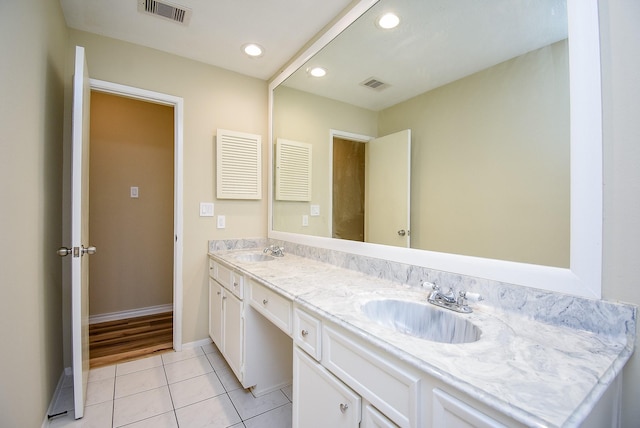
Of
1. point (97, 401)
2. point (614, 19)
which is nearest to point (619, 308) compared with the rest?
point (614, 19)

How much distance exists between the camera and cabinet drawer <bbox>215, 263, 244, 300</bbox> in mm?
1791

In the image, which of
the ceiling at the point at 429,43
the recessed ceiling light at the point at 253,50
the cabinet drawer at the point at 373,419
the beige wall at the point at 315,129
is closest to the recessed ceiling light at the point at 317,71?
the ceiling at the point at 429,43

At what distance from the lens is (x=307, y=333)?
3.76ft

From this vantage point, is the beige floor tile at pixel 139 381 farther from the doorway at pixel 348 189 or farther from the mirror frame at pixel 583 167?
Answer: the mirror frame at pixel 583 167

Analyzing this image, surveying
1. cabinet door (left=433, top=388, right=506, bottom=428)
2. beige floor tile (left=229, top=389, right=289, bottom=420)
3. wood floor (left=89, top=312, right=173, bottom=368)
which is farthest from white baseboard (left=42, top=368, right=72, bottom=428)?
cabinet door (left=433, top=388, right=506, bottom=428)

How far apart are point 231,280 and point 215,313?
532mm

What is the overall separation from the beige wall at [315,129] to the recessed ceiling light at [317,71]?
0.16 m

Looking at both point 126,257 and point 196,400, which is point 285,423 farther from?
point 126,257

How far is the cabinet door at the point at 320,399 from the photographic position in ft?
3.05

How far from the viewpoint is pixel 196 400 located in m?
1.75

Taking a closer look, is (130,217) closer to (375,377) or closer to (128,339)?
(128,339)

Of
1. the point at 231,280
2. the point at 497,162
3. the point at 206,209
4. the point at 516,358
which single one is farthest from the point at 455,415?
the point at 206,209

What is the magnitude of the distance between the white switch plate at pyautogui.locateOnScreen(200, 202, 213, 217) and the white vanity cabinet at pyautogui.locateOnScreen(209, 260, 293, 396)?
63 cm

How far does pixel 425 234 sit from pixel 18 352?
1.83 m
